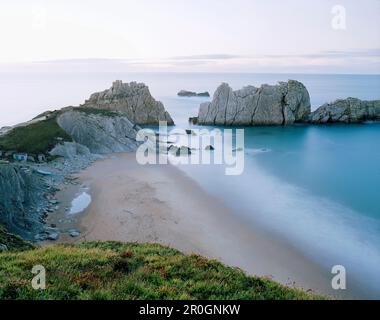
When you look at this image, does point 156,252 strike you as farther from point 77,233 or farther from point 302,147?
point 302,147

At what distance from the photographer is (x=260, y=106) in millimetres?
102125

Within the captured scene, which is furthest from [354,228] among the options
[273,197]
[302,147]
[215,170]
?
[302,147]

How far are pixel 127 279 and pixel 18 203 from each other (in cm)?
2157

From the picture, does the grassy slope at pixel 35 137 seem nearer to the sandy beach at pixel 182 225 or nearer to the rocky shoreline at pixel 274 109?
the sandy beach at pixel 182 225

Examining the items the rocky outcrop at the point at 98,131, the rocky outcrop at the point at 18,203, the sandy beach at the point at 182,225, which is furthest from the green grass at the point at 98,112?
the rocky outcrop at the point at 18,203

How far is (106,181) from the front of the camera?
46.5 metres

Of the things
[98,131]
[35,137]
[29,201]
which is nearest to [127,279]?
[29,201]

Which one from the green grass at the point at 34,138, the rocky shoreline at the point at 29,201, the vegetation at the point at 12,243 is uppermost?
the green grass at the point at 34,138

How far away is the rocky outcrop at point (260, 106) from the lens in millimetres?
101938

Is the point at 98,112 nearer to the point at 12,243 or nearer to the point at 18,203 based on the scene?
the point at 18,203

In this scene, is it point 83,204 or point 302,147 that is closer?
point 83,204

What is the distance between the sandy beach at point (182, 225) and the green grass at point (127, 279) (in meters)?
11.3
